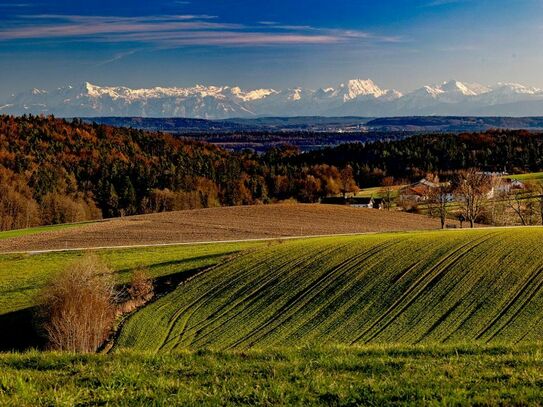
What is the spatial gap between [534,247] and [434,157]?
5514 inches

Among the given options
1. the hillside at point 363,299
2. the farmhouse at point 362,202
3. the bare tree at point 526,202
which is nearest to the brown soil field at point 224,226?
the bare tree at point 526,202

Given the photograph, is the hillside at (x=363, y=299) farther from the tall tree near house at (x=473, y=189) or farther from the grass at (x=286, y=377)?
the tall tree near house at (x=473, y=189)

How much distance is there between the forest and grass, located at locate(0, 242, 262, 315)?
189 feet

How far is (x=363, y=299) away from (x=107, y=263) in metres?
28.4

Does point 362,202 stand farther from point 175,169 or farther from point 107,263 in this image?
point 107,263

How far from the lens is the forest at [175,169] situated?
430ft

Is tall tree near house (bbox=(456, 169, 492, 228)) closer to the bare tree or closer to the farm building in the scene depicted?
the bare tree

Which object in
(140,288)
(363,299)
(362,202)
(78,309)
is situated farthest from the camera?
(362,202)

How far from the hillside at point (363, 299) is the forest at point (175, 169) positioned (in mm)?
83365

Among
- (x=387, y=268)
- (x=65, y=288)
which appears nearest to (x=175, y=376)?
(x=65, y=288)

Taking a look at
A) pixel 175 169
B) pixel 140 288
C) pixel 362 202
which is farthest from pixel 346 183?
pixel 140 288

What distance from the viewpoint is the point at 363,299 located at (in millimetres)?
35125

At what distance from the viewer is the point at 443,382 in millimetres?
9062

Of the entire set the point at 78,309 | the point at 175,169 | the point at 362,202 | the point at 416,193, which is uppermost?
the point at 78,309
